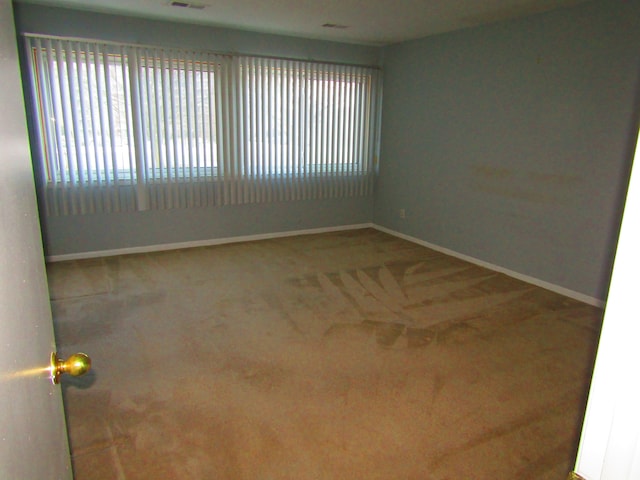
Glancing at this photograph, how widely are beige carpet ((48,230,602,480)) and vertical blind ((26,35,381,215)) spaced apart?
0.96 m

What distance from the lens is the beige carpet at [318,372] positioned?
2.09 metres

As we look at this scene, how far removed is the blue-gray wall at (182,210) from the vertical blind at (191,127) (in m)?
0.15

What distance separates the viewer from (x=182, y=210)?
5.27m

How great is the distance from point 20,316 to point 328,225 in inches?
219

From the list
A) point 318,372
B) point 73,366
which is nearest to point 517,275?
point 318,372

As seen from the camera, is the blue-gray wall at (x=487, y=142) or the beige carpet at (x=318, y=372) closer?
the beige carpet at (x=318, y=372)

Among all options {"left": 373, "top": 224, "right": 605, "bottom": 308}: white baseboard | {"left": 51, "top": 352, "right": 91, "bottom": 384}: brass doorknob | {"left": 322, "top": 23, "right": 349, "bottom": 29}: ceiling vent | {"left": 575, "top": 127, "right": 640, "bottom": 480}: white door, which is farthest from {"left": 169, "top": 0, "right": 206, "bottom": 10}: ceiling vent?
{"left": 575, "top": 127, "right": 640, "bottom": 480}: white door

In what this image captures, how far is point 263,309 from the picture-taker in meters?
3.67

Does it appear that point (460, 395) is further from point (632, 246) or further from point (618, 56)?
point (618, 56)

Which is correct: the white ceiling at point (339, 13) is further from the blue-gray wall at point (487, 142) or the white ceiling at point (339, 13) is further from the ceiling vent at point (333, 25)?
the blue-gray wall at point (487, 142)

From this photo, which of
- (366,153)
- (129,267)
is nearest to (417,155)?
(366,153)

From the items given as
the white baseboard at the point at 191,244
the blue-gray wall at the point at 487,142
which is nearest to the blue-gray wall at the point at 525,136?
the blue-gray wall at the point at 487,142

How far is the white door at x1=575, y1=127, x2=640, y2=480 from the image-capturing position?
1.82 ft

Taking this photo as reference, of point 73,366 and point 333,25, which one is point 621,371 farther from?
point 333,25
